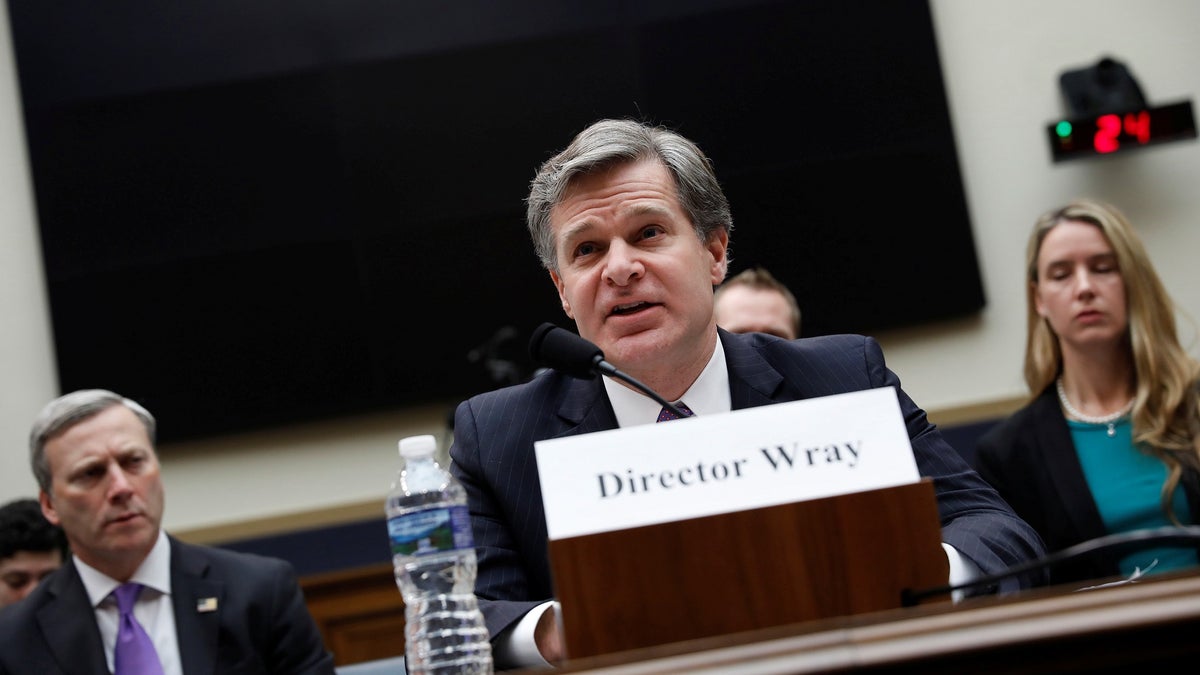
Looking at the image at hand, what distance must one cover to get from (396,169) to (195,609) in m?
2.32

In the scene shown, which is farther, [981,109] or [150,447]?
[981,109]

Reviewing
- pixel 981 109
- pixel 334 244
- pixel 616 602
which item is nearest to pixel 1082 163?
pixel 981 109

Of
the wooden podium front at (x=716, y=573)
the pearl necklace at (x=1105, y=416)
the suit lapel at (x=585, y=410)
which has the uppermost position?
the suit lapel at (x=585, y=410)

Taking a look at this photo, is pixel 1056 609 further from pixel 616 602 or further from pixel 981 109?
pixel 981 109

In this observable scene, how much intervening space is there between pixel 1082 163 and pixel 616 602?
4288 mm

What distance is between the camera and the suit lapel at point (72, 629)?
2879 mm

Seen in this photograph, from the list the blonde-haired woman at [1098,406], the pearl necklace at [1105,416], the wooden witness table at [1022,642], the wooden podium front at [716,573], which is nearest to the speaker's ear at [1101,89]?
the blonde-haired woman at [1098,406]

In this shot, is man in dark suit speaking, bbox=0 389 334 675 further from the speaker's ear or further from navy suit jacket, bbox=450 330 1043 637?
the speaker's ear

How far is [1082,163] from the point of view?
5074mm

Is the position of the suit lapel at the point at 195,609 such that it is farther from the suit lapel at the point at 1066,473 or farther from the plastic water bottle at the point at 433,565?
the suit lapel at the point at 1066,473

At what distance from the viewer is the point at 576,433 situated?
206cm

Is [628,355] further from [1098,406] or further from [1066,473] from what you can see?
[1098,406]

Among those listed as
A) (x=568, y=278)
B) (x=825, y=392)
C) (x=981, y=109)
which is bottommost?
(x=825, y=392)

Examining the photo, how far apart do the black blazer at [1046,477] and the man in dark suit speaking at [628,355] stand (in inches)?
41.9
